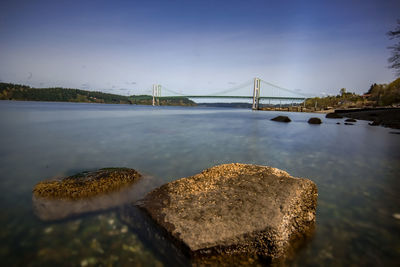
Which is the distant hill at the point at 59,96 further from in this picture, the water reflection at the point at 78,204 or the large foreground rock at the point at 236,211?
the large foreground rock at the point at 236,211

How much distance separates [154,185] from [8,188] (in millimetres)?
2922

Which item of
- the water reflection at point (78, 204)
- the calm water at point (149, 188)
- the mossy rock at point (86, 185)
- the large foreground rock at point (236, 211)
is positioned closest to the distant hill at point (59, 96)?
the calm water at point (149, 188)

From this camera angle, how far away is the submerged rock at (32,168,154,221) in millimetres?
2982

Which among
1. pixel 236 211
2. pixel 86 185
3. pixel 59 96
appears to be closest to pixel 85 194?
pixel 86 185

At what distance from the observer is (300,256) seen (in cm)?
222

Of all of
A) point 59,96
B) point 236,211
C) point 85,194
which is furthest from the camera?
point 59,96

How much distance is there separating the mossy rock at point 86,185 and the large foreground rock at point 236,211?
3.41 ft

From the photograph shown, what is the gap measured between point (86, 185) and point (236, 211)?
8.84 feet

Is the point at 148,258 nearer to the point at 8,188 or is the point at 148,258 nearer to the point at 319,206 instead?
the point at 319,206

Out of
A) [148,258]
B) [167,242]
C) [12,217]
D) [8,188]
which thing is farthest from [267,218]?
[8,188]

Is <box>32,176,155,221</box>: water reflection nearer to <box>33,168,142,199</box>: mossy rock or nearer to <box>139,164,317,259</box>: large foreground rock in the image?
<box>33,168,142,199</box>: mossy rock

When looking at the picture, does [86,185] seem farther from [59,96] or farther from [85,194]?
[59,96]

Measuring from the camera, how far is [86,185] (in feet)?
11.3

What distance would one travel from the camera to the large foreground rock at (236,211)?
211 centimetres
